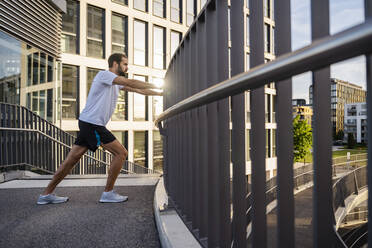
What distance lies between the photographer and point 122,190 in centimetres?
367

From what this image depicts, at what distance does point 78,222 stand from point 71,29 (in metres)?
14.9

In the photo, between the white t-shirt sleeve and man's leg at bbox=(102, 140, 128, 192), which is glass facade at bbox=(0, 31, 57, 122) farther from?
man's leg at bbox=(102, 140, 128, 192)

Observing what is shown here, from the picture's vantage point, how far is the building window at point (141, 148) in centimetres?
1803

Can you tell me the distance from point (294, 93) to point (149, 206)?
232 cm

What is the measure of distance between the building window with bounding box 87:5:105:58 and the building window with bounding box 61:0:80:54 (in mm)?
778

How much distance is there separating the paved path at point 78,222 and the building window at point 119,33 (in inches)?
592

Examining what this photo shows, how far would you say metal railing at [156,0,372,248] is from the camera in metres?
0.66

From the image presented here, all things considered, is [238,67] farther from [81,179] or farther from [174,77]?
[81,179]

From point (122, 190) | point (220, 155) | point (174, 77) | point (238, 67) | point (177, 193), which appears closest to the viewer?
point (238, 67)

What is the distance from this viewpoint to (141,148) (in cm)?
1833

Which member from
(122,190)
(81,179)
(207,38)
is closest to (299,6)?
(207,38)

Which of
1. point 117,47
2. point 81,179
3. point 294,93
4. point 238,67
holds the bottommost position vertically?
point 81,179

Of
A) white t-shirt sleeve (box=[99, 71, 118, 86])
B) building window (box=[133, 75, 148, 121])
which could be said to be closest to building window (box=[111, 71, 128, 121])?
building window (box=[133, 75, 148, 121])

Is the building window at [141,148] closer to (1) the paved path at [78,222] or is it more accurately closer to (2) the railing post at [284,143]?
(1) the paved path at [78,222]
